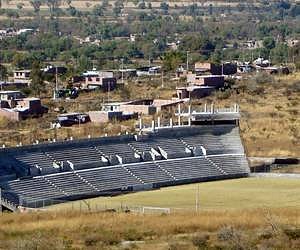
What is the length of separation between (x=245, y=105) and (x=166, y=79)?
22.4 meters

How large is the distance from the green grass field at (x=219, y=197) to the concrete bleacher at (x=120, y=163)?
987 millimetres

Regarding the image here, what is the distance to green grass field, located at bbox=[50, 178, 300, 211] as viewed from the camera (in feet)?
134

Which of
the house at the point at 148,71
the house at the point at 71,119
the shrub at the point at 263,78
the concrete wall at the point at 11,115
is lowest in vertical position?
the house at the point at 148,71

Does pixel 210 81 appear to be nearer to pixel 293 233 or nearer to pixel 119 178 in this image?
pixel 119 178

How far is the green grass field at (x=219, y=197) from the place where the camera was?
41.0 metres

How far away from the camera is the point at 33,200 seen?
41281 mm

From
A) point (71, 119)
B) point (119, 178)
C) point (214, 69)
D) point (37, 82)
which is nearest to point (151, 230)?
point (119, 178)

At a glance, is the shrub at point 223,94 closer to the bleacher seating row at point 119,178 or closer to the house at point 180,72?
the house at point 180,72

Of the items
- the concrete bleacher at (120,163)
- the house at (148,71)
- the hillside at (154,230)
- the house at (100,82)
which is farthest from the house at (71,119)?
the house at (148,71)

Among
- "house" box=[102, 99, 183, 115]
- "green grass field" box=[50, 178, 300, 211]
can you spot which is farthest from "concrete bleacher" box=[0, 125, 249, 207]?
"house" box=[102, 99, 183, 115]

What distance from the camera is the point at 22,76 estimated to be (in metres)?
96.8

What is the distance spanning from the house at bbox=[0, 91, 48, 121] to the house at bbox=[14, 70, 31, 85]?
58.9 feet

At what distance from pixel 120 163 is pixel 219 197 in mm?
5717

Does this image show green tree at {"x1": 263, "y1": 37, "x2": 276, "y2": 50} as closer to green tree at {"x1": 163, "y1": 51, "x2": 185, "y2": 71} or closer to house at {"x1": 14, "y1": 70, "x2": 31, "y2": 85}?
green tree at {"x1": 163, "y1": 51, "x2": 185, "y2": 71}
